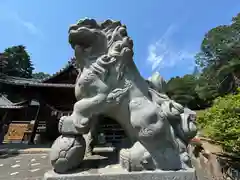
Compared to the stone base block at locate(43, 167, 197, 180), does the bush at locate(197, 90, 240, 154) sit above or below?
above

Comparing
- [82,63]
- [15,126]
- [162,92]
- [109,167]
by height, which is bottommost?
[109,167]

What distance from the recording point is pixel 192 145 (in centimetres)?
660

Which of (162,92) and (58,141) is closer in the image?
(58,141)

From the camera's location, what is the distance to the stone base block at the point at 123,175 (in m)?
1.46

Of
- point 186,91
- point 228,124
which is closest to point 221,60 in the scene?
point 186,91

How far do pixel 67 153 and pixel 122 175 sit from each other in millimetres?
423

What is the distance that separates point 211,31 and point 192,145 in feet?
59.4

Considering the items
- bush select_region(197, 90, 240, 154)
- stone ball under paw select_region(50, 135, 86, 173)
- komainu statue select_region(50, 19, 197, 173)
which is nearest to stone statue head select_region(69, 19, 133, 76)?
komainu statue select_region(50, 19, 197, 173)

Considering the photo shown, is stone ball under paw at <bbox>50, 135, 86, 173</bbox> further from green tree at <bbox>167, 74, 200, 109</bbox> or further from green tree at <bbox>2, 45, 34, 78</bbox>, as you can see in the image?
green tree at <bbox>2, 45, 34, 78</bbox>

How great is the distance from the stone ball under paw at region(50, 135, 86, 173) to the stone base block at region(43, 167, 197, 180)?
6 cm

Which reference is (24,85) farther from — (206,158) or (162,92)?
(162,92)

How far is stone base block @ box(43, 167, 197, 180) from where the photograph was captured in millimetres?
1463

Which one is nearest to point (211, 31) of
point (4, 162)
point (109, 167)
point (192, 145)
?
point (192, 145)

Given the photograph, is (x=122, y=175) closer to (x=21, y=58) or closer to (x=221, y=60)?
(x=221, y=60)
